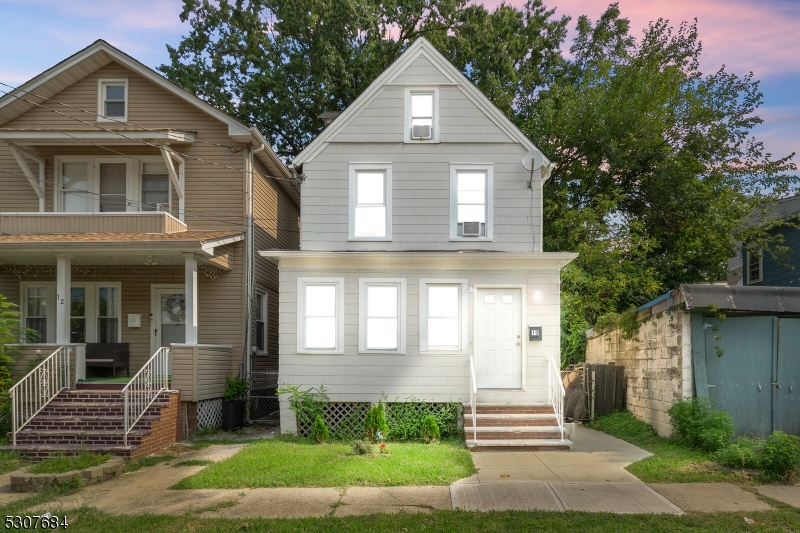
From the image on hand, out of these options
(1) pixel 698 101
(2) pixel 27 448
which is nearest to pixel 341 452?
(2) pixel 27 448

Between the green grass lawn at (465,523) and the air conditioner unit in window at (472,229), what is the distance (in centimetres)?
715

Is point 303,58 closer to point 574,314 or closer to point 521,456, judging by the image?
point 574,314

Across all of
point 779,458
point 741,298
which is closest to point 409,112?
point 741,298

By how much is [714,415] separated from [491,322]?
441cm

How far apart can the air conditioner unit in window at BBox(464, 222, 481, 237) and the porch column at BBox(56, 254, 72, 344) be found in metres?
8.31

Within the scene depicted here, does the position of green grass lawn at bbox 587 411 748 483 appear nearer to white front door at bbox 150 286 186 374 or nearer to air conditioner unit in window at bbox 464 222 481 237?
air conditioner unit in window at bbox 464 222 481 237

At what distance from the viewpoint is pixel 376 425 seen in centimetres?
1193

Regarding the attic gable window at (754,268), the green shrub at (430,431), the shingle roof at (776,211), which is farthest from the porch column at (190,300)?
the attic gable window at (754,268)

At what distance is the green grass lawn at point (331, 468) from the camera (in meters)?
9.03

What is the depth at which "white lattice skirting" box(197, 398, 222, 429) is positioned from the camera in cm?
1403

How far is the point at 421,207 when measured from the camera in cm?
1386

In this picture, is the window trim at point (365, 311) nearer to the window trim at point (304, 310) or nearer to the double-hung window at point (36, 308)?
the window trim at point (304, 310)

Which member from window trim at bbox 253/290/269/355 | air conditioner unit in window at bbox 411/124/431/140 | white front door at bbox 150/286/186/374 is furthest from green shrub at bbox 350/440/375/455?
white front door at bbox 150/286/186/374

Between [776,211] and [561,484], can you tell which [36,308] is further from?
[776,211]
